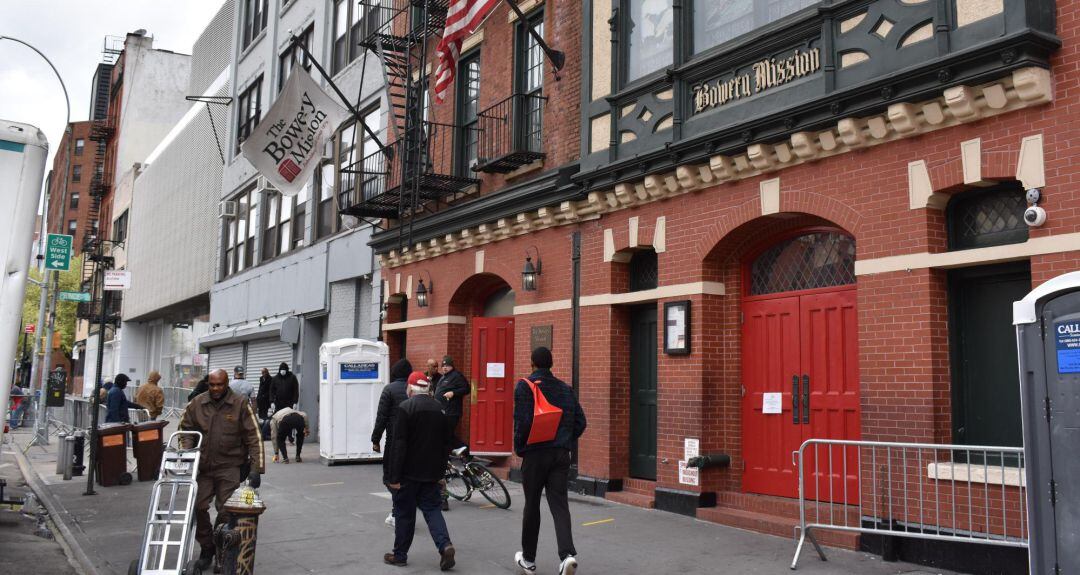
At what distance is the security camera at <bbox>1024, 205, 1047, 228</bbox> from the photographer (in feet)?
24.1

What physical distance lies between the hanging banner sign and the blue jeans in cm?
943

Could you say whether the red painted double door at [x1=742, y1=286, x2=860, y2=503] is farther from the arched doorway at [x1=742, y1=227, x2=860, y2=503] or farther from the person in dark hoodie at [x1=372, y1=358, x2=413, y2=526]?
the person in dark hoodie at [x1=372, y1=358, x2=413, y2=526]

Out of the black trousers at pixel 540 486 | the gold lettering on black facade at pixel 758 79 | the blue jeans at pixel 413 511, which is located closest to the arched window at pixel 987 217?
the gold lettering on black facade at pixel 758 79

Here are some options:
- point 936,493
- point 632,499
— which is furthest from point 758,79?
point 632,499

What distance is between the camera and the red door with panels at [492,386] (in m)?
15.2

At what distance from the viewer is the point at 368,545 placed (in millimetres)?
9148

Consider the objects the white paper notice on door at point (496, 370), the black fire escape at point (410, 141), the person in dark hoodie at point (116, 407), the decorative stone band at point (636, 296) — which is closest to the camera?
the decorative stone band at point (636, 296)

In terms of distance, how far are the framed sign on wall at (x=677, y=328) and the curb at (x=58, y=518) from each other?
683cm

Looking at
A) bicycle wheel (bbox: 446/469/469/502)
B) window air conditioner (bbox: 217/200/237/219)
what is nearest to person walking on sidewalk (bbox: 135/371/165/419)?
bicycle wheel (bbox: 446/469/469/502)

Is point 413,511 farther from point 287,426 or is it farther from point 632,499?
point 287,426

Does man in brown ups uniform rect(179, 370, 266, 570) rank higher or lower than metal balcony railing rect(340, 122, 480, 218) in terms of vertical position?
lower

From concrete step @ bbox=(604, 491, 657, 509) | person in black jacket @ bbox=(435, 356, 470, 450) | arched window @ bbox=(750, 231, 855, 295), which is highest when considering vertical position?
arched window @ bbox=(750, 231, 855, 295)

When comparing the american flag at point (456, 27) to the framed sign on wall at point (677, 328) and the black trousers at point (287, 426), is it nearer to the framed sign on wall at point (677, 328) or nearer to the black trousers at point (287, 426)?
the framed sign on wall at point (677, 328)

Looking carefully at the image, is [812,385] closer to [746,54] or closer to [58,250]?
[746,54]
